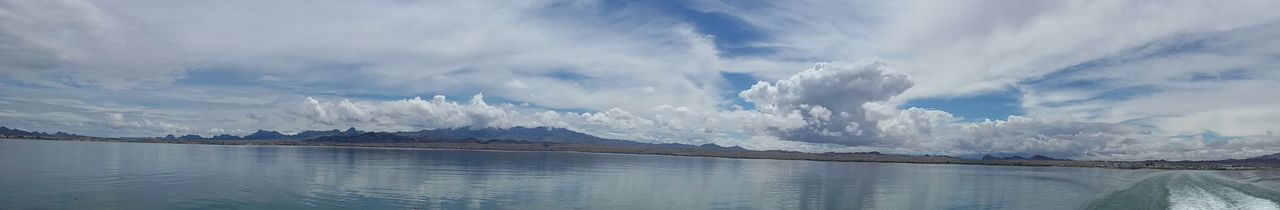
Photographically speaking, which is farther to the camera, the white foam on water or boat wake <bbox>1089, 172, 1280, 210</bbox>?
boat wake <bbox>1089, 172, 1280, 210</bbox>

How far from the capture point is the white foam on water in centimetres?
5481

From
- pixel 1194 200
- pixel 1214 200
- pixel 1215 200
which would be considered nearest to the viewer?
pixel 1215 200

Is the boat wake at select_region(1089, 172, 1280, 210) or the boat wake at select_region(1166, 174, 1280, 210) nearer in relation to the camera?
the boat wake at select_region(1166, 174, 1280, 210)

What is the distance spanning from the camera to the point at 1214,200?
61.8 metres

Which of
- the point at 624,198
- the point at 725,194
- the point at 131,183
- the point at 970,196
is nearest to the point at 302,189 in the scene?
the point at 131,183

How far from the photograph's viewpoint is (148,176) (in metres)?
62.2

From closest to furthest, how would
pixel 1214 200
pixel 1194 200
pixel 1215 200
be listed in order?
pixel 1215 200
pixel 1214 200
pixel 1194 200

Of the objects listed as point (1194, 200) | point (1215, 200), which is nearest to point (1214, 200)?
point (1215, 200)

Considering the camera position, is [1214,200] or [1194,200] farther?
[1194,200]

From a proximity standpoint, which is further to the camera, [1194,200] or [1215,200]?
[1194,200]

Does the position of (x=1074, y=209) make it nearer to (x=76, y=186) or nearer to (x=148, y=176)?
(x=76, y=186)

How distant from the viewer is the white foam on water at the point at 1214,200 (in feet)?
180

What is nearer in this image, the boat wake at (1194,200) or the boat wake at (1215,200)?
the boat wake at (1215,200)

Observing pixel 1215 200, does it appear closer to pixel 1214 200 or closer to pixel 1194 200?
pixel 1214 200
